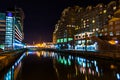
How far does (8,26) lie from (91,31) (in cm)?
6960

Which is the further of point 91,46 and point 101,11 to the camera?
point 101,11

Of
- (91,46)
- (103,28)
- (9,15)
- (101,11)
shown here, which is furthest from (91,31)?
(9,15)

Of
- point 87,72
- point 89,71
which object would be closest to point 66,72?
point 87,72

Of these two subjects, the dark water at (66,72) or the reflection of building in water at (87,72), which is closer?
the reflection of building in water at (87,72)

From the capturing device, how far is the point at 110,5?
501ft

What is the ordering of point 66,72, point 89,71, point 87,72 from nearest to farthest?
point 87,72, point 66,72, point 89,71

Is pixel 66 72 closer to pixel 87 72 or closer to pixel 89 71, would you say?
pixel 87 72

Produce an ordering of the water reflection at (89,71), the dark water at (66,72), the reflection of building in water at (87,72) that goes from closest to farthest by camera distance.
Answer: the reflection of building in water at (87,72), the water reflection at (89,71), the dark water at (66,72)

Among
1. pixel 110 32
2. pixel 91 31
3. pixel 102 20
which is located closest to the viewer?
pixel 110 32

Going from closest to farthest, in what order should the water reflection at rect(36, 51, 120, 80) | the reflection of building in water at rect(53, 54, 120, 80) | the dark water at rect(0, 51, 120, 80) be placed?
1. the reflection of building in water at rect(53, 54, 120, 80)
2. the water reflection at rect(36, 51, 120, 80)
3. the dark water at rect(0, 51, 120, 80)

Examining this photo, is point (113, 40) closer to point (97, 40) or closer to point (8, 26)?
point (97, 40)

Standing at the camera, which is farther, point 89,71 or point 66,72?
point 89,71

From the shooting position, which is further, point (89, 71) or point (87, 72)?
point (89, 71)

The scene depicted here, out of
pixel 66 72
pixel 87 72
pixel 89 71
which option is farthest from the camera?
pixel 89 71
